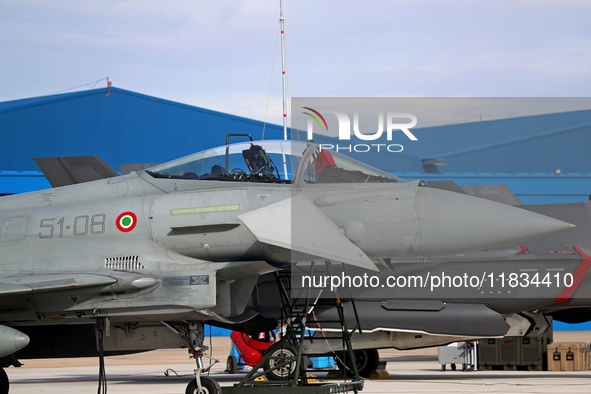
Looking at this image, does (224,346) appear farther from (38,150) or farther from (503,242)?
(503,242)

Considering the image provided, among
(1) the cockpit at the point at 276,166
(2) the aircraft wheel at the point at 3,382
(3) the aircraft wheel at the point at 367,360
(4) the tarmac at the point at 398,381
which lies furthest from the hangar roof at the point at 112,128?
(1) the cockpit at the point at 276,166

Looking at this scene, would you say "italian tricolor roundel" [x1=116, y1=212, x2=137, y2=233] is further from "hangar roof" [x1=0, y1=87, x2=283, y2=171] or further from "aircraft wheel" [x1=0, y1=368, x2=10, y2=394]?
"hangar roof" [x1=0, y1=87, x2=283, y2=171]

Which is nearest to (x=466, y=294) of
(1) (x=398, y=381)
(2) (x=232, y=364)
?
(1) (x=398, y=381)

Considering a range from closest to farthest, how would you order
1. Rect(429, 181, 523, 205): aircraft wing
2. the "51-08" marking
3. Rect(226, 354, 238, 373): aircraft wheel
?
1. the "51-08" marking
2. Rect(429, 181, 523, 205): aircraft wing
3. Rect(226, 354, 238, 373): aircraft wheel

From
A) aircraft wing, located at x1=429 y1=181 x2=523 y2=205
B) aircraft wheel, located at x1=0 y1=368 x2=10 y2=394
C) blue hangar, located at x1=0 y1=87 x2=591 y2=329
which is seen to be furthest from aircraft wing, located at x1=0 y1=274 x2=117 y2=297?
blue hangar, located at x1=0 y1=87 x2=591 y2=329

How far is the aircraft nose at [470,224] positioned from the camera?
694 centimetres

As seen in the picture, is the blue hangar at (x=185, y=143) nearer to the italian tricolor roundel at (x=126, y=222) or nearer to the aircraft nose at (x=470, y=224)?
the italian tricolor roundel at (x=126, y=222)

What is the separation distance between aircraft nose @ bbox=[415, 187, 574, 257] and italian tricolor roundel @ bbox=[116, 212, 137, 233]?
3.07 metres

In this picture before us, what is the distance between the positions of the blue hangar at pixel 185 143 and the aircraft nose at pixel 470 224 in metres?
19.1

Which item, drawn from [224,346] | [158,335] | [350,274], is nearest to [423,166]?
[224,346]

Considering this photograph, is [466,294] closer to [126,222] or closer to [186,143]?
[126,222]

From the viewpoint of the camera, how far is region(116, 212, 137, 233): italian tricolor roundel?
8039mm

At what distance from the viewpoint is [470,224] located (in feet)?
23.1

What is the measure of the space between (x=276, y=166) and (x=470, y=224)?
2.27 m
